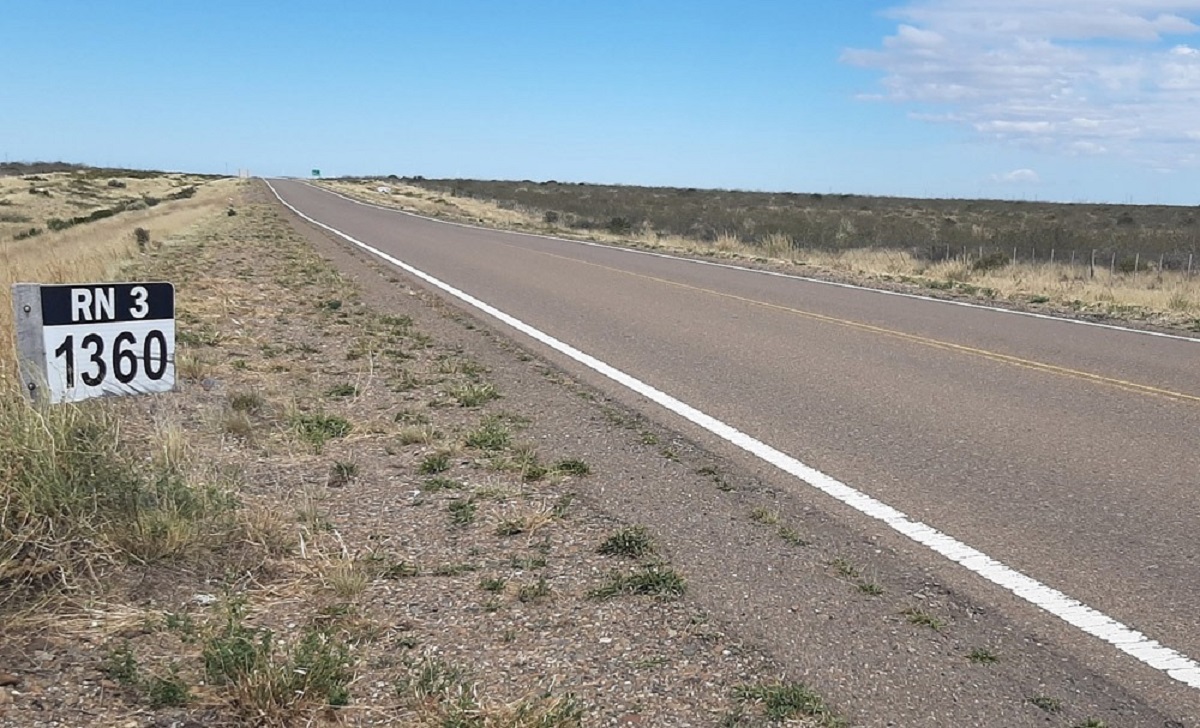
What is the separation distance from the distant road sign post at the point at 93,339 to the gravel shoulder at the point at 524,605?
2.06 ft

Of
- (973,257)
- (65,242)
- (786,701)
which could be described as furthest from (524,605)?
(65,242)

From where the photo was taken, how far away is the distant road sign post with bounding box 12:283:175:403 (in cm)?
491

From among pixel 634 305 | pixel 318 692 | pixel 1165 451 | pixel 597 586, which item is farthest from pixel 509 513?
pixel 634 305

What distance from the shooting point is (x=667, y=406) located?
8266mm

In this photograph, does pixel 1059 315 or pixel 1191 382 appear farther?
pixel 1059 315

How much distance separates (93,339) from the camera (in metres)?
5.18

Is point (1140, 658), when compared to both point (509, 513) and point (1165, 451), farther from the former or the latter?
point (1165, 451)

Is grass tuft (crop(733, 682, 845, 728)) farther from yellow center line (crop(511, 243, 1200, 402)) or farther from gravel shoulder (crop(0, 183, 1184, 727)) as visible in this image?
yellow center line (crop(511, 243, 1200, 402))

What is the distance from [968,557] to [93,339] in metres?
4.42

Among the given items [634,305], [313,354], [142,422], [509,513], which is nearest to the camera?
[509,513]

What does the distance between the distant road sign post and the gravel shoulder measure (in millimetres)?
629

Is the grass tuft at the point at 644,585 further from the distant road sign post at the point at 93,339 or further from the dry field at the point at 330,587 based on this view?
the distant road sign post at the point at 93,339

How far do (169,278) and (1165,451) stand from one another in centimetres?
1334

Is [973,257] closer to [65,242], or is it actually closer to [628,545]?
[65,242]
